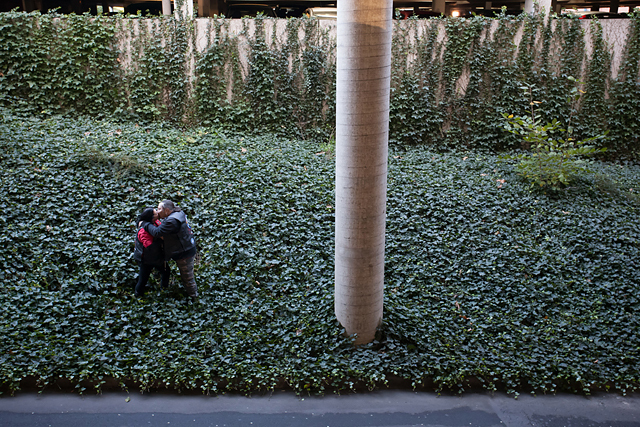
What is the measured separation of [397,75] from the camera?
1040 centimetres

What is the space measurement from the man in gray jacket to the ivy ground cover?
287mm

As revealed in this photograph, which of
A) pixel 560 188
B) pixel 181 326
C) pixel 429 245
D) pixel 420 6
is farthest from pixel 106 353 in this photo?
pixel 420 6

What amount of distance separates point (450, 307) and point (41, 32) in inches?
392

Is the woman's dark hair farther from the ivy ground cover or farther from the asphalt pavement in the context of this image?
the asphalt pavement

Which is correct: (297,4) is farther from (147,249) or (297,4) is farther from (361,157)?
(361,157)

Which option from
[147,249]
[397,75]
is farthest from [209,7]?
[147,249]

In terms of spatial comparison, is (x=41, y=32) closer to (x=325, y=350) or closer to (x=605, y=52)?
(x=325, y=350)

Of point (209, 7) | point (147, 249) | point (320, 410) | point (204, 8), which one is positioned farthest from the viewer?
point (209, 7)

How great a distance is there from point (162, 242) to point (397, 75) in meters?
7.07

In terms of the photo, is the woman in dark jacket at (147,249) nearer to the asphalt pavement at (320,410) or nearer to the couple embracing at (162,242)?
the couple embracing at (162,242)

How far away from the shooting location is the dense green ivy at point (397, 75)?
10.1m

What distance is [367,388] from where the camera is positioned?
463 centimetres

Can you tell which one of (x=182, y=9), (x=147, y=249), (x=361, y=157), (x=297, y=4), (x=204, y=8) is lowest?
(x=147, y=249)

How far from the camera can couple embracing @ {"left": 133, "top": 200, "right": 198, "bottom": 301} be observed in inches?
204
